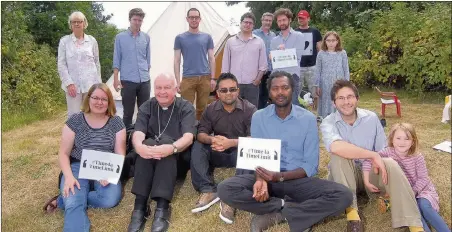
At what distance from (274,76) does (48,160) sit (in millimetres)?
3003

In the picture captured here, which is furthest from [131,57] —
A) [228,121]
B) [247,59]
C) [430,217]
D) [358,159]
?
[430,217]

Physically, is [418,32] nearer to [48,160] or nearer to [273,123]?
[273,123]

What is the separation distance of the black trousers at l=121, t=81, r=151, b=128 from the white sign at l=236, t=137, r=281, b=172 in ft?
7.04

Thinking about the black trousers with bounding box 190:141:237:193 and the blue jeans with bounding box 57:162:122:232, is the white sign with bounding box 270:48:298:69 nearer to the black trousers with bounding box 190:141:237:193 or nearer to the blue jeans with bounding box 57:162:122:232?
the black trousers with bounding box 190:141:237:193

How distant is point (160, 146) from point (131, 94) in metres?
1.78

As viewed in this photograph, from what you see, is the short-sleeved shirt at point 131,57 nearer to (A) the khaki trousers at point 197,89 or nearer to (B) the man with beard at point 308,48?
(A) the khaki trousers at point 197,89

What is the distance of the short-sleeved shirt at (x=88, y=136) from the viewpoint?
3344mm

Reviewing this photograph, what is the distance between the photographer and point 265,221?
295 centimetres

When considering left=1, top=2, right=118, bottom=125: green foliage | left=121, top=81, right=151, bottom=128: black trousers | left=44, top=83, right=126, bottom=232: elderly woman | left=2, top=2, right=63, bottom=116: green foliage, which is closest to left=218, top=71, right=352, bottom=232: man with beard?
left=44, top=83, right=126, bottom=232: elderly woman

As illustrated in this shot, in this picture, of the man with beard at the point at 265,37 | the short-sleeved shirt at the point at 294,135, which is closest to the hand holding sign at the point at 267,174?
the short-sleeved shirt at the point at 294,135

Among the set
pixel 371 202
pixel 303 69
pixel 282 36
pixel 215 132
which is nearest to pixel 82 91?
pixel 215 132

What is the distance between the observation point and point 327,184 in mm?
2783

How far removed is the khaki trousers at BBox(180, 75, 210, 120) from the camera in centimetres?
489

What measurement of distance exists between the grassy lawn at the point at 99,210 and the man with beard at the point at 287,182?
24 cm
